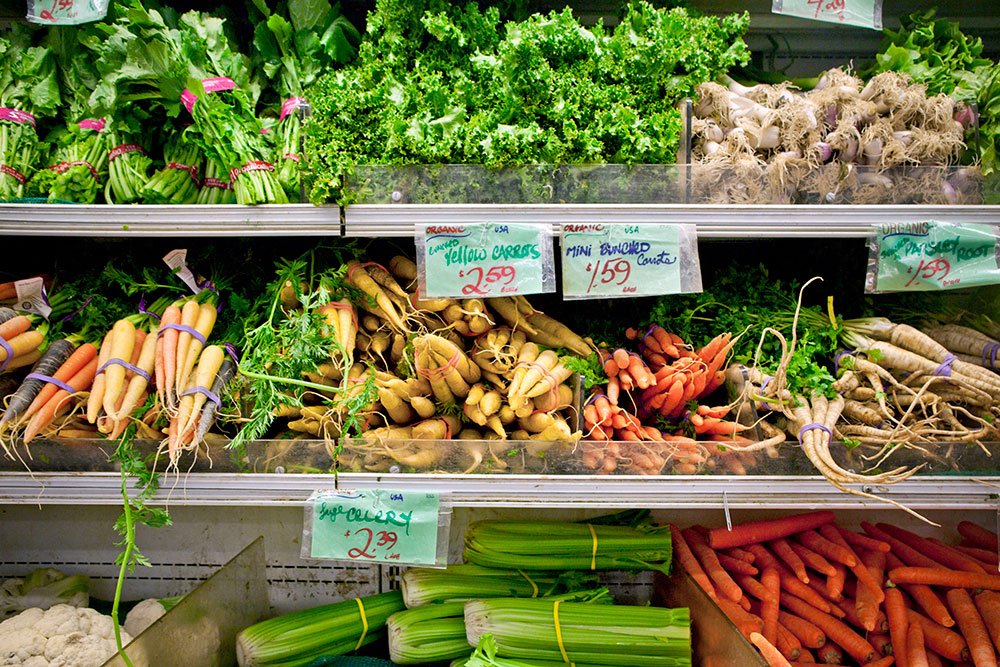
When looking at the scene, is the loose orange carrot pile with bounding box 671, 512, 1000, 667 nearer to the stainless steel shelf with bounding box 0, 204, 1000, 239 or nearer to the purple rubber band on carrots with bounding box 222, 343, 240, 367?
the stainless steel shelf with bounding box 0, 204, 1000, 239

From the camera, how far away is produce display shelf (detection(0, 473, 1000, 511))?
4.26 feet

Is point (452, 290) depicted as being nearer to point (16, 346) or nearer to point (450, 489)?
point (450, 489)

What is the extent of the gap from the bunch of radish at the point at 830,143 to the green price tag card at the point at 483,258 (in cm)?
40

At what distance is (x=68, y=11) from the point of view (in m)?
1.40

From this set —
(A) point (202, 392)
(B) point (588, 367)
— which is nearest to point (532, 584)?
(B) point (588, 367)

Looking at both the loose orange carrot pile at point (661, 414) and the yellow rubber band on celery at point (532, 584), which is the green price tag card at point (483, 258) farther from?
the yellow rubber band on celery at point (532, 584)

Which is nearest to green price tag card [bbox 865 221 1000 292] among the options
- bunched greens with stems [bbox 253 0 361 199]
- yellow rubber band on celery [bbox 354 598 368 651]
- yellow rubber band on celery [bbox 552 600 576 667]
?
yellow rubber band on celery [bbox 552 600 576 667]

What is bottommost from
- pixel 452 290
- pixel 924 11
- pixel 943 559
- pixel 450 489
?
pixel 943 559

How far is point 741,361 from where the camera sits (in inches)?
59.9

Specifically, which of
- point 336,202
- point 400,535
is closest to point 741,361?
point 400,535

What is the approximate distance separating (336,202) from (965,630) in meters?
1.87

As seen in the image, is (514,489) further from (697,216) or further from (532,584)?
(697,216)

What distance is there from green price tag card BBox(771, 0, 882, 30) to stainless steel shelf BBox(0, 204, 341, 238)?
1.26 metres

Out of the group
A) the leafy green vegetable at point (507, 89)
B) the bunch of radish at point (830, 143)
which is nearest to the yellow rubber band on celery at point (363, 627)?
the leafy green vegetable at point (507, 89)
